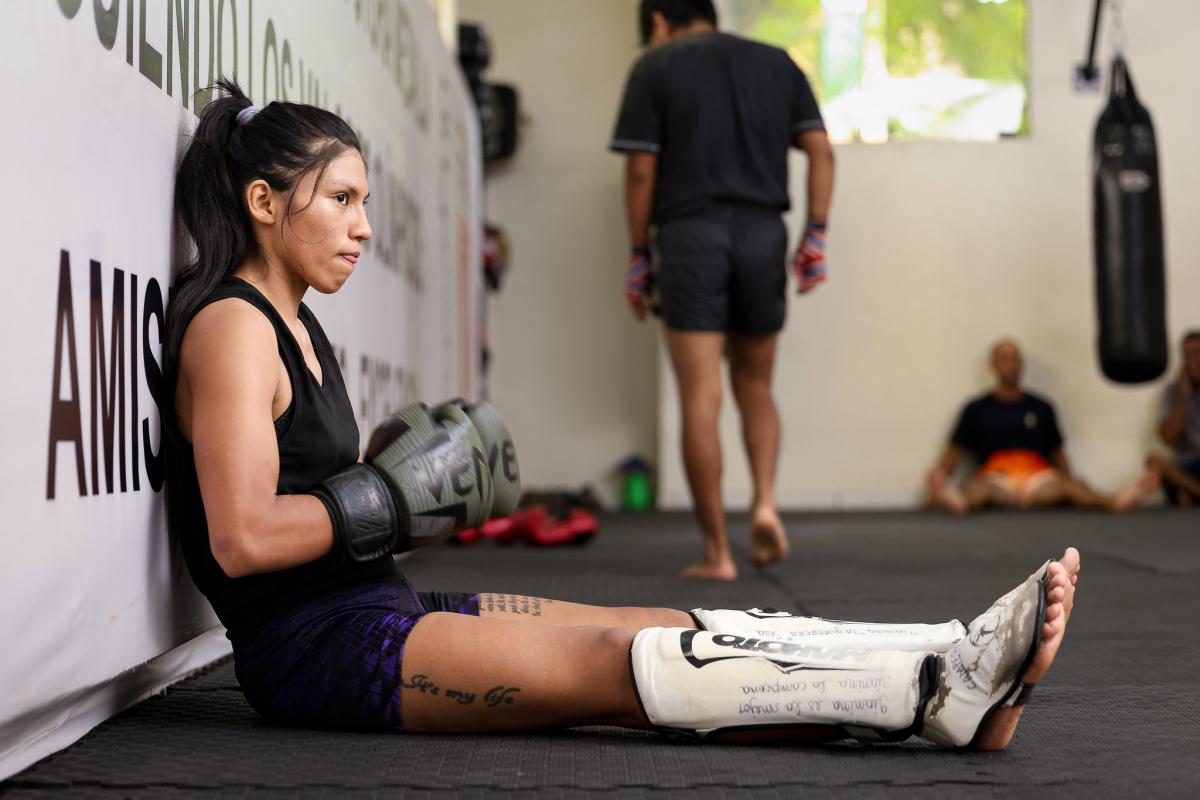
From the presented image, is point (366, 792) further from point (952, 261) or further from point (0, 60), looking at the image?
point (952, 261)

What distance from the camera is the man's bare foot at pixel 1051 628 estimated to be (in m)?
1.22

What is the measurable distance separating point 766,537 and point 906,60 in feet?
14.5

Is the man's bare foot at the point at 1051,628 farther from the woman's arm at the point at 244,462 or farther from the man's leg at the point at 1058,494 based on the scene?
the man's leg at the point at 1058,494

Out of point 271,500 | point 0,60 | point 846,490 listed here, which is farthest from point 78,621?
point 846,490

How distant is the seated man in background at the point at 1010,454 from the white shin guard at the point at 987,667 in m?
5.52

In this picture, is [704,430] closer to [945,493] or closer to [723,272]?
[723,272]

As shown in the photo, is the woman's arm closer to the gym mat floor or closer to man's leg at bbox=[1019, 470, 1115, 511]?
the gym mat floor

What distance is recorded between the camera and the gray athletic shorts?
131 inches

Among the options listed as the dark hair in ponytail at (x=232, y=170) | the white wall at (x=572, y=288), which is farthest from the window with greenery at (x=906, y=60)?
the dark hair in ponytail at (x=232, y=170)

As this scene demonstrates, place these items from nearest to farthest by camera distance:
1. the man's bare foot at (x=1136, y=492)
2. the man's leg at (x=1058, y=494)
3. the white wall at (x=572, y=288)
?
the man's bare foot at (x=1136, y=492), the man's leg at (x=1058, y=494), the white wall at (x=572, y=288)

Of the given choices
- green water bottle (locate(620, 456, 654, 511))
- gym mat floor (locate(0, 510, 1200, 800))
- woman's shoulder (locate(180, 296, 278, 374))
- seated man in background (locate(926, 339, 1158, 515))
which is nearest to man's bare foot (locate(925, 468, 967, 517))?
seated man in background (locate(926, 339, 1158, 515))

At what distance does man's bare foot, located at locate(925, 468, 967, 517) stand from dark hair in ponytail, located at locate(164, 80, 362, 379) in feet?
17.7

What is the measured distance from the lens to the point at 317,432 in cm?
154

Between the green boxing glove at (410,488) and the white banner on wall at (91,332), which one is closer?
the white banner on wall at (91,332)
